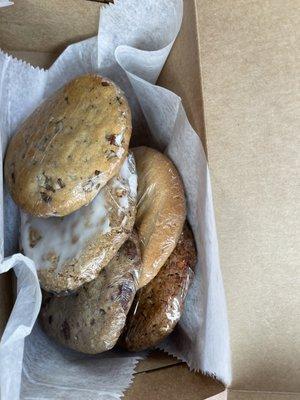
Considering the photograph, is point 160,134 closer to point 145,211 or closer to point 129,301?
point 145,211

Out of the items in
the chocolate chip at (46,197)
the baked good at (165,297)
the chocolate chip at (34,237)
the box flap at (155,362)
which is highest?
the chocolate chip at (46,197)

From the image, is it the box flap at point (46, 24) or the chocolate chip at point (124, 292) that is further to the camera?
the box flap at point (46, 24)

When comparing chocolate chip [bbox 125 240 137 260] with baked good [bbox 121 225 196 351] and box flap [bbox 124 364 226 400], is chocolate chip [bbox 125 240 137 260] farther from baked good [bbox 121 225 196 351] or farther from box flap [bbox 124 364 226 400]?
box flap [bbox 124 364 226 400]

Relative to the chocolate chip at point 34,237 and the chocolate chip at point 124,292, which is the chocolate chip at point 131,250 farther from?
the chocolate chip at point 34,237

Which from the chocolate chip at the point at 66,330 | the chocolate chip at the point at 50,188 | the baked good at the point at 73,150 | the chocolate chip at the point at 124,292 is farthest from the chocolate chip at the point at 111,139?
the chocolate chip at the point at 66,330

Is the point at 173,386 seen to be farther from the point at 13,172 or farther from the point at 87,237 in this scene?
the point at 13,172

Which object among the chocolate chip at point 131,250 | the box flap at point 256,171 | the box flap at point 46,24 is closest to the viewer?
the box flap at point 256,171

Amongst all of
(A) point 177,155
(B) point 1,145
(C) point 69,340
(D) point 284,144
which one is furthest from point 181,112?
(C) point 69,340

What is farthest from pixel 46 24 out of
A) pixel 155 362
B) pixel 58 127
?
pixel 155 362

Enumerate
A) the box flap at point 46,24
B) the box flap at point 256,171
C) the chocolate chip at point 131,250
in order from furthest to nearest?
the box flap at point 46,24 < the chocolate chip at point 131,250 < the box flap at point 256,171
